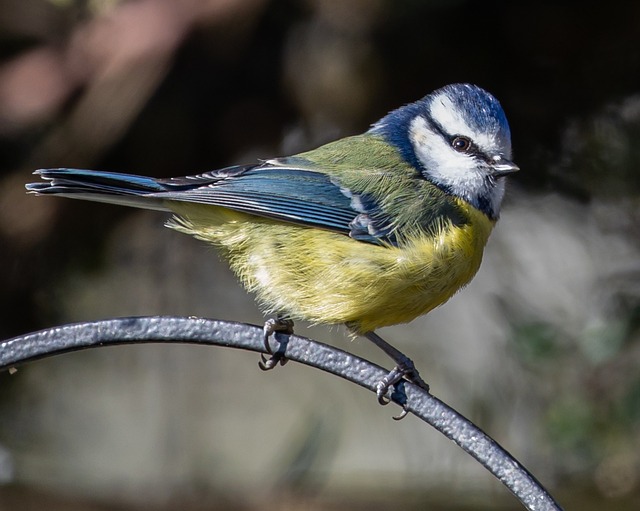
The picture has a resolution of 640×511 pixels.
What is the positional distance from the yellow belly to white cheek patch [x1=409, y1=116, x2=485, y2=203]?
0.48ft

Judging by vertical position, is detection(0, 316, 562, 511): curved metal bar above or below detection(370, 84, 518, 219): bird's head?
below

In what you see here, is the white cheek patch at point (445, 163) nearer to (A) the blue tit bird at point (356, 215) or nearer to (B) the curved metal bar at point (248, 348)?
(A) the blue tit bird at point (356, 215)

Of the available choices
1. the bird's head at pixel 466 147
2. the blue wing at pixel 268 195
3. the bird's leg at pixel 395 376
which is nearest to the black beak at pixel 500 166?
the bird's head at pixel 466 147

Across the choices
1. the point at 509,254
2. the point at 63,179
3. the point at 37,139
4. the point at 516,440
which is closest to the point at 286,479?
the point at 516,440

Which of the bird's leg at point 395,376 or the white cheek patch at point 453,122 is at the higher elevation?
the white cheek patch at point 453,122

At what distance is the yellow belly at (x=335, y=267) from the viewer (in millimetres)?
1741

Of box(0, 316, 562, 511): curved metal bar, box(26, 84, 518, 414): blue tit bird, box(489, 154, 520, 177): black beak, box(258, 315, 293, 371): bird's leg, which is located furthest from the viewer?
box(489, 154, 520, 177): black beak

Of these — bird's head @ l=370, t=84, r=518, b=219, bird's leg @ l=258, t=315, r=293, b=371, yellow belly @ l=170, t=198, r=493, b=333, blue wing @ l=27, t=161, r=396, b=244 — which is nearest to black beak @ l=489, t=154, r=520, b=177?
bird's head @ l=370, t=84, r=518, b=219

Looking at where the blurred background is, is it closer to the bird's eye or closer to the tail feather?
the bird's eye

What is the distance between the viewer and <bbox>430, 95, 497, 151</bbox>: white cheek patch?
1983mm

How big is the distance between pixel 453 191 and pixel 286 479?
129cm

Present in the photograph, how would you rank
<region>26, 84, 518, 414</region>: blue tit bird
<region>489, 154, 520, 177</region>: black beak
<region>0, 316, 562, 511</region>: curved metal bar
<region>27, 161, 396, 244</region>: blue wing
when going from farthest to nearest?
1. <region>489, 154, 520, 177</region>: black beak
2. <region>26, 84, 518, 414</region>: blue tit bird
3. <region>27, 161, 396, 244</region>: blue wing
4. <region>0, 316, 562, 511</region>: curved metal bar

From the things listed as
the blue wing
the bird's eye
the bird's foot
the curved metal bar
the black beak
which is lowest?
the curved metal bar

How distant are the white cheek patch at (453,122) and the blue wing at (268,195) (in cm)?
27
